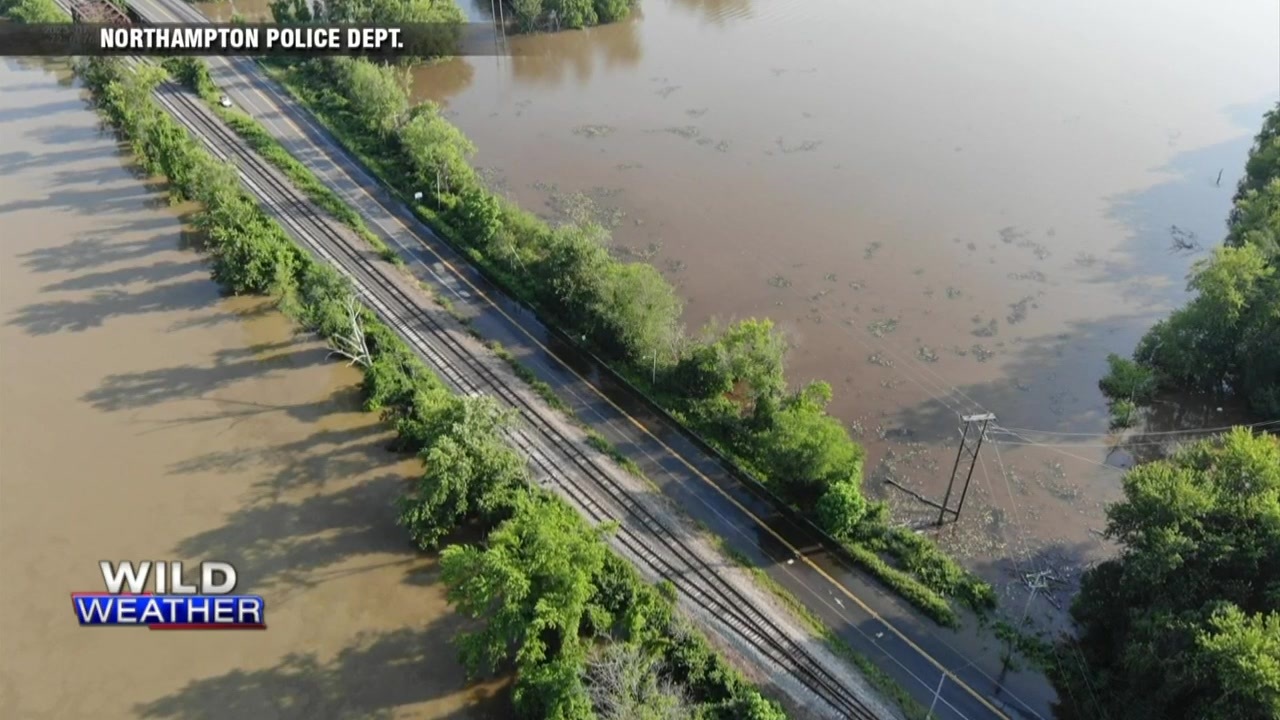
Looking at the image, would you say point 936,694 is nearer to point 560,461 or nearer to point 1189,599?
point 1189,599

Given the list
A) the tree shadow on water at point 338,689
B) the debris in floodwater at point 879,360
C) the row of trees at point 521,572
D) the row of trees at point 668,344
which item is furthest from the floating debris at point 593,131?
the tree shadow on water at point 338,689

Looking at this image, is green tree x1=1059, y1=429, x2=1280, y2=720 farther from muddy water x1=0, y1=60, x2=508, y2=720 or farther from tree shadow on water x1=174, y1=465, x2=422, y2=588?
tree shadow on water x1=174, y1=465, x2=422, y2=588

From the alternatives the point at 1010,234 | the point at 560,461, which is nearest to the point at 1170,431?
the point at 1010,234

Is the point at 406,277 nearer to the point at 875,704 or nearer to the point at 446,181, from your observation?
the point at 446,181

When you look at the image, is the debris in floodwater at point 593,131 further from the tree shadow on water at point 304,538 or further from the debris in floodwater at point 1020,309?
the tree shadow on water at point 304,538

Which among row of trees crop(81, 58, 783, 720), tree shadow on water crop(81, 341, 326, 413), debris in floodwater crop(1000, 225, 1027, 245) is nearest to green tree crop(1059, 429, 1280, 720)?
row of trees crop(81, 58, 783, 720)

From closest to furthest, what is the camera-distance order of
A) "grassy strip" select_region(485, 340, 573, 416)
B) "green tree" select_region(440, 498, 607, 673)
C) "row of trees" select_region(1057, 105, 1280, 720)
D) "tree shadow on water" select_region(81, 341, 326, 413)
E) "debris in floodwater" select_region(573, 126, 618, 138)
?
"row of trees" select_region(1057, 105, 1280, 720), "green tree" select_region(440, 498, 607, 673), "grassy strip" select_region(485, 340, 573, 416), "tree shadow on water" select_region(81, 341, 326, 413), "debris in floodwater" select_region(573, 126, 618, 138)

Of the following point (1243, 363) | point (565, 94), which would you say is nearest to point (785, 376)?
point (1243, 363)
